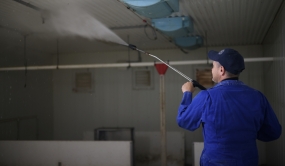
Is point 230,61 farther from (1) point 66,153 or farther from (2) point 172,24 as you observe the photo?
(1) point 66,153

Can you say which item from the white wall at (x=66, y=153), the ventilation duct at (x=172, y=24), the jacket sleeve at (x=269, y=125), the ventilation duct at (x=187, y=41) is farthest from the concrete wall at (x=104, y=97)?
the jacket sleeve at (x=269, y=125)

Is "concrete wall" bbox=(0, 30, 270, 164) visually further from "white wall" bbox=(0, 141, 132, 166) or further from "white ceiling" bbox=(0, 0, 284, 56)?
"white wall" bbox=(0, 141, 132, 166)

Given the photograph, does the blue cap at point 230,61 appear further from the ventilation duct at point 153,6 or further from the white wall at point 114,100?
the white wall at point 114,100

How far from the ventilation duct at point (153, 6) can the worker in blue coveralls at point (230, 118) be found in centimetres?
107

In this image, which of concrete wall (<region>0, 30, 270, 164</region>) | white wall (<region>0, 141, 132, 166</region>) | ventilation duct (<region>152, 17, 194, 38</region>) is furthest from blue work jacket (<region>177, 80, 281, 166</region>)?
concrete wall (<region>0, 30, 270, 164</region>)

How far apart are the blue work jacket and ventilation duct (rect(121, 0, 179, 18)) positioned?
120 centimetres

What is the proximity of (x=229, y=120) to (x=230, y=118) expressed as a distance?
1 cm

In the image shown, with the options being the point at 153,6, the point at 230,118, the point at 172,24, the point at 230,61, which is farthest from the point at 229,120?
the point at 172,24

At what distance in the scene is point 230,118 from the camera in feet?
5.62

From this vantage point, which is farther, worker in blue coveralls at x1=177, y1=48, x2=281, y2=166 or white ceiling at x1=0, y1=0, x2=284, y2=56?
white ceiling at x1=0, y1=0, x2=284, y2=56

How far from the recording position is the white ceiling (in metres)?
3.34

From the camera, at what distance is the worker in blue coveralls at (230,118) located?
1719 mm

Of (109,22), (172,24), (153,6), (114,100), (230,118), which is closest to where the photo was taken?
(230,118)

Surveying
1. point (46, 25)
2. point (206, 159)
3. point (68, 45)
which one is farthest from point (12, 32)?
point (206, 159)
